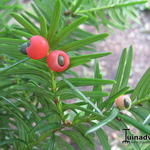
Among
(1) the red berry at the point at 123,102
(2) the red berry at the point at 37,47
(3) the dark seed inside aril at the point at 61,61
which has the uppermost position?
(2) the red berry at the point at 37,47

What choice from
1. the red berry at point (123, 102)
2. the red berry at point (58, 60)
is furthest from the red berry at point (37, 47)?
the red berry at point (123, 102)

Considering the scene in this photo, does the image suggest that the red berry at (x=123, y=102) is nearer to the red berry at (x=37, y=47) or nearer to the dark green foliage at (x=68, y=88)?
the dark green foliage at (x=68, y=88)

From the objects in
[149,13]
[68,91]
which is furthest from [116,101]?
[149,13]

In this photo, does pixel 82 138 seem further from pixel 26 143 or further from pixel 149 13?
pixel 149 13

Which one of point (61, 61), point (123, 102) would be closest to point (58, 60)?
point (61, 61)

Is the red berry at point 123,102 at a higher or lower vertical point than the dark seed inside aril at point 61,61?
lower

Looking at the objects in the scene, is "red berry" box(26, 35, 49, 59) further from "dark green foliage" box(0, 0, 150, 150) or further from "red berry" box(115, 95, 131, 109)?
"red berry" box(115, 95, 131, 109)

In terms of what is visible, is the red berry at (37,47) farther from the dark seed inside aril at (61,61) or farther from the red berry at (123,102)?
the red berry at (123,102)
